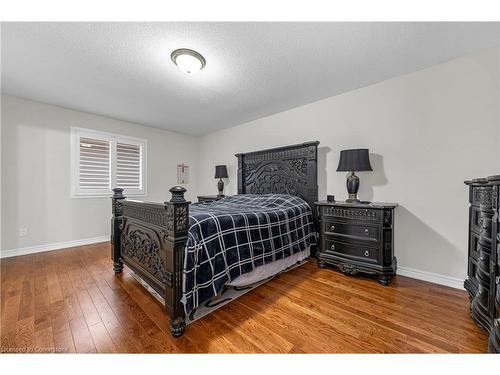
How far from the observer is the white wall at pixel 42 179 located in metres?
2.85

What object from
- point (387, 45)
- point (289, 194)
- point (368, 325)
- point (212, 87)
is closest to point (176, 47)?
point (212, 87)

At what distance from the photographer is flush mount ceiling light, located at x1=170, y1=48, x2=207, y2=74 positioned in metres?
1.85

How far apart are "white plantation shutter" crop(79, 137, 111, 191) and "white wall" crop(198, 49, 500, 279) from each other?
3700 millimetres

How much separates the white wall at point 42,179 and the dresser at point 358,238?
144 inches

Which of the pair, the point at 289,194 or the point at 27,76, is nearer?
the point at 27,76

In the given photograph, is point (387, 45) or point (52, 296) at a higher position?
point (387, 45)

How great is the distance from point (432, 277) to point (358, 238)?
79 centimetres

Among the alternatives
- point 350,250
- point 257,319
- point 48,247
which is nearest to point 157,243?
point 257,319

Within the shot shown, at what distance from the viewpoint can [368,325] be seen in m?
1.43

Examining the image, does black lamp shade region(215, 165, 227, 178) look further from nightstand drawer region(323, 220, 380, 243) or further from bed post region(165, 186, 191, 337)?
bed post region(165, 186, 191, 337)

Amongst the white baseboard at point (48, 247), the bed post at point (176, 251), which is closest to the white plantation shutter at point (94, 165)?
the white baseboard at point (48, 247)

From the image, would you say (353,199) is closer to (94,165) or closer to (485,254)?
(485,254)

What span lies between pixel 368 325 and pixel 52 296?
100 inches
